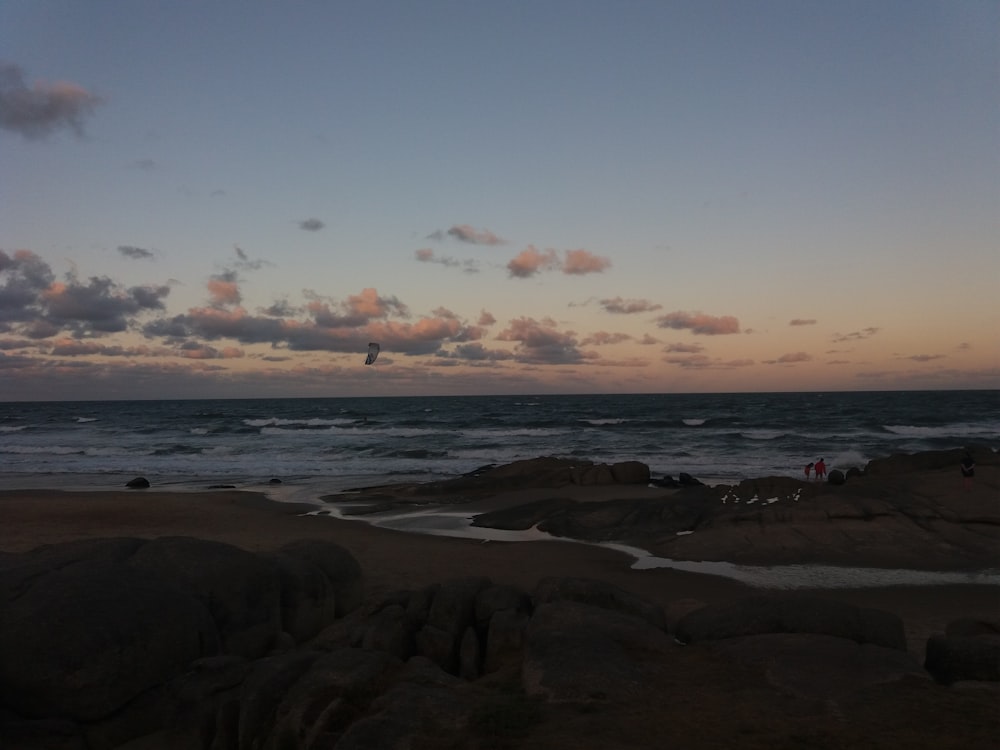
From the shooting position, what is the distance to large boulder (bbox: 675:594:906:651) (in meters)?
7.11

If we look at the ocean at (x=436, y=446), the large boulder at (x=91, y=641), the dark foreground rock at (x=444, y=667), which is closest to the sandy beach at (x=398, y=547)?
the dark foreground rock at (x=444, y=667)

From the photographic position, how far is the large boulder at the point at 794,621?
711cm

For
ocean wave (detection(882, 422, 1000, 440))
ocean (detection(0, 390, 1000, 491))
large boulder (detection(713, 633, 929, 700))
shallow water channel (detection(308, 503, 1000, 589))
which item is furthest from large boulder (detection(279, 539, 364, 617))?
ocean wave (detection(882, 422, 1000, 440))

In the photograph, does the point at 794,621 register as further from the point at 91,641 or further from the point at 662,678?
the point at 91,641

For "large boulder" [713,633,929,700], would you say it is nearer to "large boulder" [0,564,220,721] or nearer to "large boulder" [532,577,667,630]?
"large boulder" [532,577,667,630]

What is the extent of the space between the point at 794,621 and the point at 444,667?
11.8 feet

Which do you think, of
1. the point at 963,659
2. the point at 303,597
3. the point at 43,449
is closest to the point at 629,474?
the point at 303,597

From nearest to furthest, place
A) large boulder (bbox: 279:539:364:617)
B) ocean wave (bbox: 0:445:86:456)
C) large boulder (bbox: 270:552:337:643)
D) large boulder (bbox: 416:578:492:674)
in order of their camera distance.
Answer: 1. large boulder (bbox: 416:578:492:674)
2. large boulder (bbox: 270:552:337:643)
3. large boulder (bbox: 279:539:364:617)
4. ocean wave (bbox: 0:445:86:456)

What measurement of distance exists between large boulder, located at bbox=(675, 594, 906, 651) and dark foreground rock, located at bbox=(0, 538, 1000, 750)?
0.02m

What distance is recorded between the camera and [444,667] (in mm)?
7621

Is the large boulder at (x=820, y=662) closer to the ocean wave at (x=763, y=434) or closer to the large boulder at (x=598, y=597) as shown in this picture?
the large boulder at (x=598, y=597)

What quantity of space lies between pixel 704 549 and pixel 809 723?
10081mm

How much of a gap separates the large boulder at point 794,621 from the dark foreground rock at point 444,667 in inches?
0.8

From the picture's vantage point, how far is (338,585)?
10477 millimetres
